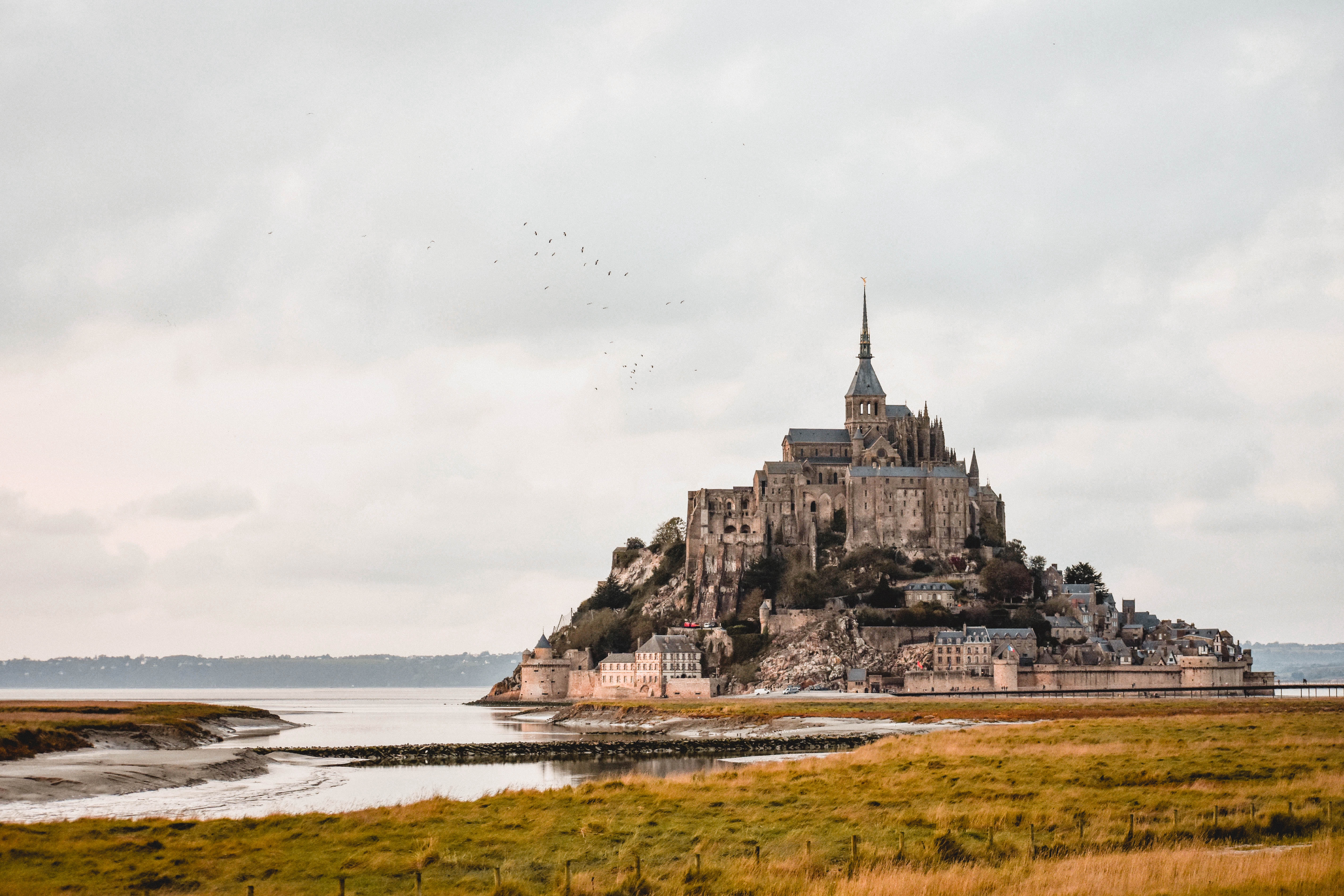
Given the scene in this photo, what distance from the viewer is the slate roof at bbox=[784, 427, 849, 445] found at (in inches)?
4796

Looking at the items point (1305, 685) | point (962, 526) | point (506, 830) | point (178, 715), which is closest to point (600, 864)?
point (506, 830)

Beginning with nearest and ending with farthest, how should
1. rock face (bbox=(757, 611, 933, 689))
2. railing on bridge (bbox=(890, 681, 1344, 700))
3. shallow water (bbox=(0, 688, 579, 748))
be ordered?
shallow water (bbox=(0, 688, 579, 748)) → railing on bridge (bbox=(890, 681, 1344, 700)) → rock face (bbox=(757, 611, 933, 689))

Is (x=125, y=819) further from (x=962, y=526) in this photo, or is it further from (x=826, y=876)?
(x=962, y=526)

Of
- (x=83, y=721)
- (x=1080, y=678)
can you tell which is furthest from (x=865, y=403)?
(x=83, y=721)

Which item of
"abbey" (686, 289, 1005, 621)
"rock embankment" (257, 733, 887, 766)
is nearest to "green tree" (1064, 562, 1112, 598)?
"abbey" (686, 289, 1005, 621)

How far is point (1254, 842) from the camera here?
18672 millimetres

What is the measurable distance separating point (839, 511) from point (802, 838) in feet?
312

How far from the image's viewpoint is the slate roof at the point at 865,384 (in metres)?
125

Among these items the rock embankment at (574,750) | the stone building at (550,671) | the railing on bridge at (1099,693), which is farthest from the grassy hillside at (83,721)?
the railing on bridge at (1099,693)

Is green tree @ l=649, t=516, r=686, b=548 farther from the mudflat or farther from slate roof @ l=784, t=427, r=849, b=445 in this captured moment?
the mudflat

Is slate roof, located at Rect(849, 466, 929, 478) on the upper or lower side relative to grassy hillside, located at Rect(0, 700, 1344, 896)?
upper

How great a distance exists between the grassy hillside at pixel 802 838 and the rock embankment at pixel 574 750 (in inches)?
812

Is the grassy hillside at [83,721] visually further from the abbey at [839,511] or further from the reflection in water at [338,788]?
the abbey at [839,511]

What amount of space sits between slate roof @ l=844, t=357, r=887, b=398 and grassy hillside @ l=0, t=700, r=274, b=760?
2510 inches
